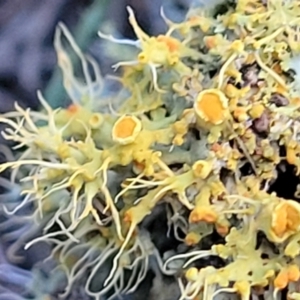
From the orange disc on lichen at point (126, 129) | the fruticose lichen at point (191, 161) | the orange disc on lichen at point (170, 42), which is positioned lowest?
the fruticose lichen at point (191, 161)

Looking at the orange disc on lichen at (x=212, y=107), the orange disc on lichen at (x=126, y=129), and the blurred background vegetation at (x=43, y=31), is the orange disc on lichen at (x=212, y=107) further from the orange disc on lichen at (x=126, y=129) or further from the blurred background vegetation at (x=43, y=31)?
the blurred background vegetation at (x=43, y=31)

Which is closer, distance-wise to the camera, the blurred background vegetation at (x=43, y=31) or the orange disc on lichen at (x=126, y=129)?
the orange disc on lichen at (x=126, y=129)

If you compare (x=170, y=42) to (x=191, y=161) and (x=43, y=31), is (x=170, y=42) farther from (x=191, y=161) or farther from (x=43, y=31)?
(x=43, y=31)

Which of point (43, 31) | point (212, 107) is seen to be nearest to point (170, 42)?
point (212, 107)

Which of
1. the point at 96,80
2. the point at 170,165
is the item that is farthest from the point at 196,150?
the point at 96,80

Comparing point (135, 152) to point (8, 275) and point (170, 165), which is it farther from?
point (8, 275)

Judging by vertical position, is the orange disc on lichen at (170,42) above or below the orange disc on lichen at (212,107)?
above

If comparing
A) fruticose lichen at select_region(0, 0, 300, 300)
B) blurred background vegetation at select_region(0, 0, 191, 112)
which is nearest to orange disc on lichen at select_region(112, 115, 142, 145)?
fruticose lichen at select_region(0, 0, 300, 300)

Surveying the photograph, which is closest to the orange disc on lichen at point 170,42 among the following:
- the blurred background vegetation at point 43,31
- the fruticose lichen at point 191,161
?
the fruticose lichen at point 191,161
